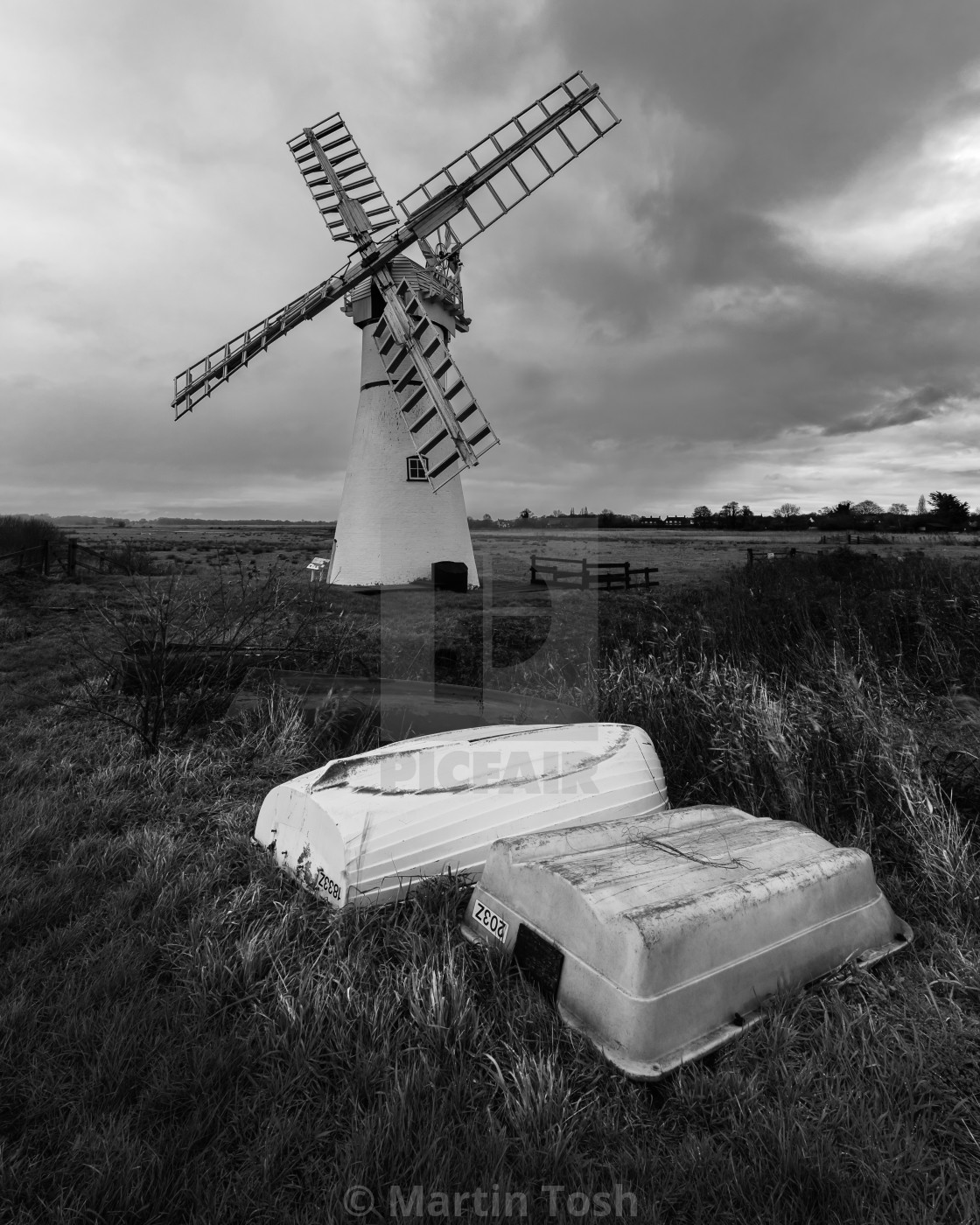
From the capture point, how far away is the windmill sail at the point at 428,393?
16.5m

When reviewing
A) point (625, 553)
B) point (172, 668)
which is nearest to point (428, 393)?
point (172, 668)

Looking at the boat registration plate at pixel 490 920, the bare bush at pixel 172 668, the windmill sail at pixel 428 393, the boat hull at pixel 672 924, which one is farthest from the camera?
the windmill sail at pixel 428 393

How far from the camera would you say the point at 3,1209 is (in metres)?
1.76

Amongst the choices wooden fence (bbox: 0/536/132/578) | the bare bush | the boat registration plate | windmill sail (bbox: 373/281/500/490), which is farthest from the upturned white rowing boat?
wooden fence (bbox: 0/536/132/578)

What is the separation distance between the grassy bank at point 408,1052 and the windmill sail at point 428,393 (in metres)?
13.2

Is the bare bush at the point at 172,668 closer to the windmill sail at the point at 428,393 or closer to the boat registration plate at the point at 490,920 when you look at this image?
the boat registration plate at the point at 490,920

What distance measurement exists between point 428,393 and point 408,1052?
16652mm

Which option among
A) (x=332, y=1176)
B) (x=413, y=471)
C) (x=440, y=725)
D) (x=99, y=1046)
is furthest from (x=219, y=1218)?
(x=413, y=471)

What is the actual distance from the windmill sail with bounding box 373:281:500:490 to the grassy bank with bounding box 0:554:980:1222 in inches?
519

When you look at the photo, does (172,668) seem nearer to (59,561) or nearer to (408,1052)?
(408,1052)

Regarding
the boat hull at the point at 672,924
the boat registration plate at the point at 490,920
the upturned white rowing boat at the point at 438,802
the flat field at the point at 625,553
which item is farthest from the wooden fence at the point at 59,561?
the boat hull at the point at 672,924

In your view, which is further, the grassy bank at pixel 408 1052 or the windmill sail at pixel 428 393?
the windmill sail at pixel 428 393

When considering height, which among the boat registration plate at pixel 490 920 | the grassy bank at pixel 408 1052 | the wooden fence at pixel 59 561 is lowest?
the grassy bank at pixel 408 1052

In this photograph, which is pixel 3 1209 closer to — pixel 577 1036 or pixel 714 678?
pixel 577 1036
